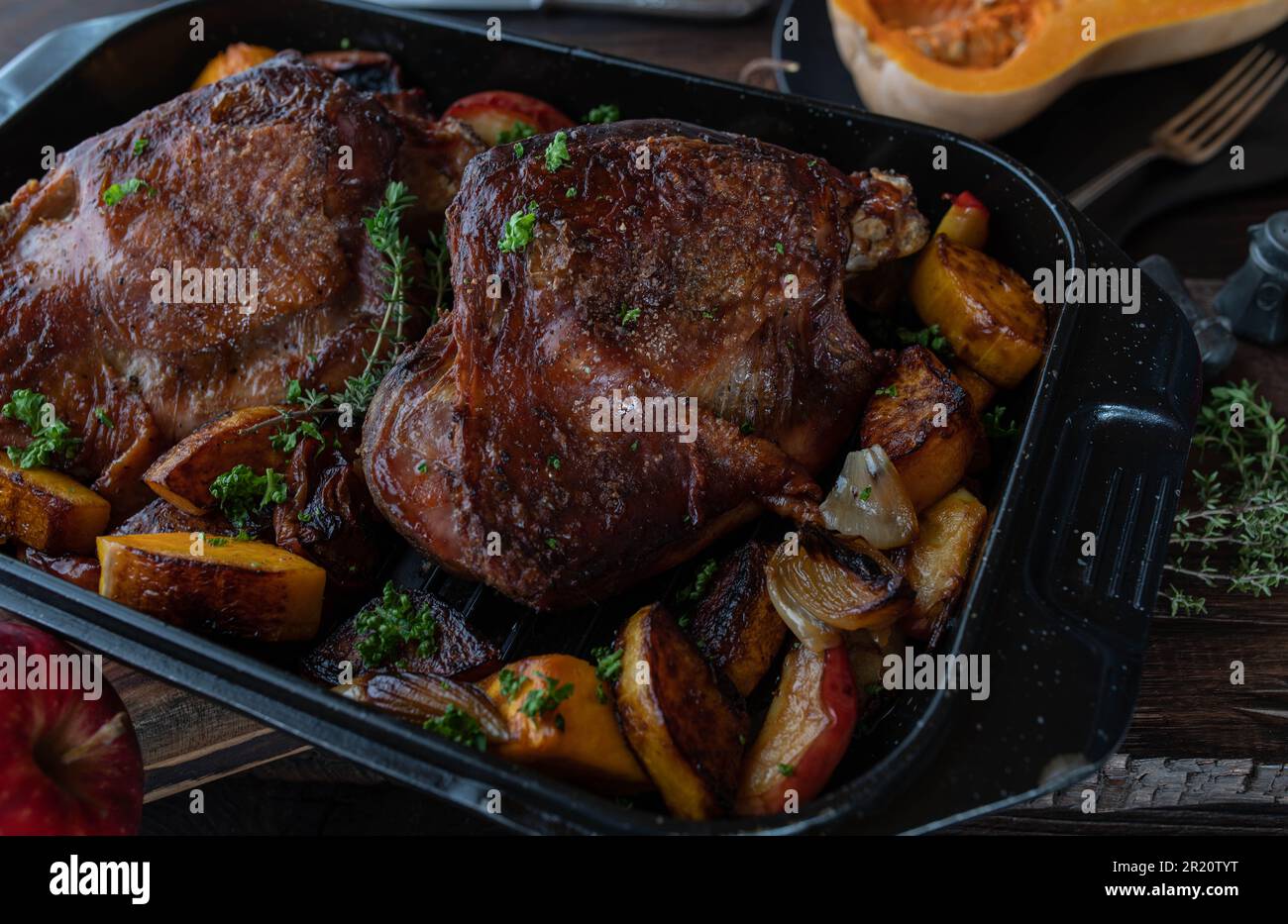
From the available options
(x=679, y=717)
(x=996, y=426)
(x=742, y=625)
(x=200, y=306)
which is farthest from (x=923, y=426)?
(x=200, y=306)

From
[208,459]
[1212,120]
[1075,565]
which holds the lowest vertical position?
[1075,565]

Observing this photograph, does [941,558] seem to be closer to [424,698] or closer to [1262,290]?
[424,698]

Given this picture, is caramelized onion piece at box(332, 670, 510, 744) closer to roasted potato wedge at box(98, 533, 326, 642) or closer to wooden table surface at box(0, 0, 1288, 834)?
roasted potato wedge at box(98, 533, 326, 642)

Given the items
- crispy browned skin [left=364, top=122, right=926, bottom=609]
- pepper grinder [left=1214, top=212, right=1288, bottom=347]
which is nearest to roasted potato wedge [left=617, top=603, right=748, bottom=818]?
crispy browned skin [left=364, top=122, right=926, bottom=609]

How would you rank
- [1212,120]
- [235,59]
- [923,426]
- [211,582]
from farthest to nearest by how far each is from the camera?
[1212,120]
[235,59]
[923,426]
[211,582]

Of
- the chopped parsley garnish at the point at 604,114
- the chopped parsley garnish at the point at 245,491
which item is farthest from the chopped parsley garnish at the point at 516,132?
the chopped parsley garnish at the point at 245,491

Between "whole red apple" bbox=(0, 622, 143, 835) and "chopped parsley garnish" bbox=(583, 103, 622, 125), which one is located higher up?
"chopped parsley garnish" bbox=(583, 103, 622, 125)

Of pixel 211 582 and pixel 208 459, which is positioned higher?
pixel 208 459
